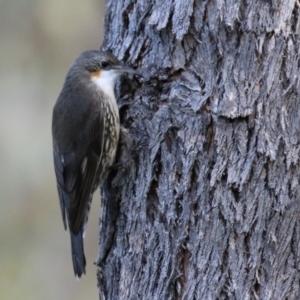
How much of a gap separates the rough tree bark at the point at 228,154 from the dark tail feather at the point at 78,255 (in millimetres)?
533

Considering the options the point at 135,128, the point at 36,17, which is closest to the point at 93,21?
the point at 36,17

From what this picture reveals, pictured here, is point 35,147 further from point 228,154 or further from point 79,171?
point 228,154

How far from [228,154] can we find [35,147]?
4072 mm

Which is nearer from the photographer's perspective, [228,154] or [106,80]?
[228,154]

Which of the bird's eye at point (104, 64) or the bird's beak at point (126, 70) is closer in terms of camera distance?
the bird's beak at point (126, 70)

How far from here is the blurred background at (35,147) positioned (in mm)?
6859

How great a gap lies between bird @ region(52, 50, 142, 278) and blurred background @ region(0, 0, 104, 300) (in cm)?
291

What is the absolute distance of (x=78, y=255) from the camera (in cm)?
365

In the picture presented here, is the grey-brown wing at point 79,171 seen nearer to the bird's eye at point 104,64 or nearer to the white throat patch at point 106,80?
the white throat patch at point 106,80

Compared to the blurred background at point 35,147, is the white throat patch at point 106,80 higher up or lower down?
higher up

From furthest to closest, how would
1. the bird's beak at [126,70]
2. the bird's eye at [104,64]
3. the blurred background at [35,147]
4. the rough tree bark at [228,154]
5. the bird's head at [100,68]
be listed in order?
the blurred background at [35,147], the bird's eye at [104,64], the bird's head at [100,68], the bird's beak at [126,70], the rough tree bark at [228,154]

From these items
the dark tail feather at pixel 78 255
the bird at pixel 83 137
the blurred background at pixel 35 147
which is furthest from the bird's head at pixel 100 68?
the blurred background at pixel 35 147

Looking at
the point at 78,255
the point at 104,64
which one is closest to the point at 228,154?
the point at 104,64

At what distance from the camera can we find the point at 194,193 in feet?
10.2
